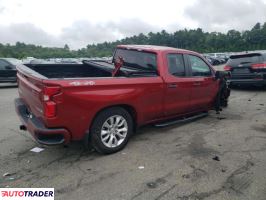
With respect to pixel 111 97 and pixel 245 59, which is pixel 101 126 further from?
pixel 245 59

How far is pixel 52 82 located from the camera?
390 centimetres

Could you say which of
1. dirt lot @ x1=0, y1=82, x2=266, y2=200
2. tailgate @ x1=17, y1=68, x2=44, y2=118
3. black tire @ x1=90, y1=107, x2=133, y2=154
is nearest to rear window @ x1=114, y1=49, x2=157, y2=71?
black tire @ x1=90, y1=107, x2=133, y2=154

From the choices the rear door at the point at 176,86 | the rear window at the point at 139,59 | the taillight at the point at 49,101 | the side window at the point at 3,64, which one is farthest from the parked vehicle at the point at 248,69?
the side window at the point at 3,64

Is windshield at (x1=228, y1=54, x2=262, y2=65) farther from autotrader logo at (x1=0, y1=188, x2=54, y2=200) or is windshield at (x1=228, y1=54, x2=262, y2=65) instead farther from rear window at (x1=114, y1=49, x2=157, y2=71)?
autotrader logo at (x1=0, y1=188, x2=54, y2=200)

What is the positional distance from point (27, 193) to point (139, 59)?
331cm

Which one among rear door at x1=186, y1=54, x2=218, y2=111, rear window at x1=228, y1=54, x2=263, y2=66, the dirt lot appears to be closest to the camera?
the dirt lot

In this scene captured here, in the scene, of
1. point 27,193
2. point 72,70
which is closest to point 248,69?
point 72,70

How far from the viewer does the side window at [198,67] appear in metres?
6.29

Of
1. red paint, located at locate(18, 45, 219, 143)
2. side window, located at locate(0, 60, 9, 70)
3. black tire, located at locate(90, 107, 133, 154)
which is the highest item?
side window, located at locate(0, 60, 9, 70)

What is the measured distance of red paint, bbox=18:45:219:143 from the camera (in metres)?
4.00

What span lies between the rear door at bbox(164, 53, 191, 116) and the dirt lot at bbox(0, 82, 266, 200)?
0.53 m

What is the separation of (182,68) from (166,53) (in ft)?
1.84

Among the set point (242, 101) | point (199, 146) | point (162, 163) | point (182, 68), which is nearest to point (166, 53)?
point (182, 68)

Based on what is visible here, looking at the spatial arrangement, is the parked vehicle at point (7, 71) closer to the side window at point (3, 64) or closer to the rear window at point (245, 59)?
the side window at point (3, 64)
